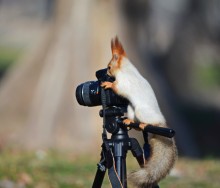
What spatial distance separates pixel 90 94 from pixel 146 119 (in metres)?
0.52

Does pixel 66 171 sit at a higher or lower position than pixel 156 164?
lower

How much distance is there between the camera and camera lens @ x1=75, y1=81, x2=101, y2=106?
247 inches

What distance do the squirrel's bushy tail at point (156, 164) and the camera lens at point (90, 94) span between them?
1.68ft

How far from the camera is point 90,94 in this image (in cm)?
627

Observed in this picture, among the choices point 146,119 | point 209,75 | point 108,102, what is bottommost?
point 146,119

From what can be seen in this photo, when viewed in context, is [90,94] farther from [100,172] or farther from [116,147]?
[100,172]

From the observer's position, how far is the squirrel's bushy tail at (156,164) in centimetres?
587

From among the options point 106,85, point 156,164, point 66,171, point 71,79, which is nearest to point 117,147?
point 156,164

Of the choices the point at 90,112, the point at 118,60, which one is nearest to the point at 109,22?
the point at 90,112

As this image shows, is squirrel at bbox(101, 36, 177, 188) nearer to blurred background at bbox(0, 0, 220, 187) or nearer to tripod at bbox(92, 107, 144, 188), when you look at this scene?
tripod at bbox(92, 107, 144, 188)

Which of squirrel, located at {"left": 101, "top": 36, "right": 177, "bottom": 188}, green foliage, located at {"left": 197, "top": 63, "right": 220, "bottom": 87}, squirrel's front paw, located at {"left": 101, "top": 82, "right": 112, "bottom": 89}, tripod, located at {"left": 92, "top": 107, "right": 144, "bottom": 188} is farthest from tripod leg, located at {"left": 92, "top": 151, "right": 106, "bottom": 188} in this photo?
green foliage, located at {"left": 197, "top": 63, "right": 220, "bottom": 87}

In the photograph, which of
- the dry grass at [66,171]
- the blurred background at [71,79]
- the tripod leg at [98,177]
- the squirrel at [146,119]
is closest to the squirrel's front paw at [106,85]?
the squirrel at [146,119]

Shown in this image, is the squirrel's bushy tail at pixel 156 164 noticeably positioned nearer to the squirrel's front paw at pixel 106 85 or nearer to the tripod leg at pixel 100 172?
the tripod leg at pixel 100 172

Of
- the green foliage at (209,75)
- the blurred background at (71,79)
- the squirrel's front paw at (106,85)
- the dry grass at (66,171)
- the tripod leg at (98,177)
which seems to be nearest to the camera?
the squirrel's front paw at (106,85)
